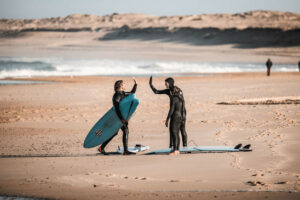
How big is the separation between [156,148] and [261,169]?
103 inches

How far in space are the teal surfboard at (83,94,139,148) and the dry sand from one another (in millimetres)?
260

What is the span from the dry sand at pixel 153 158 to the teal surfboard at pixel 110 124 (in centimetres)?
26

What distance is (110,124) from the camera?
29.9 feet

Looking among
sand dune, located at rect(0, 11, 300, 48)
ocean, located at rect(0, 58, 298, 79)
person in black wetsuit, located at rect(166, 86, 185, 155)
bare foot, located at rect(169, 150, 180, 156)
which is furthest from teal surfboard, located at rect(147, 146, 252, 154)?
sand dune, located at rect(0, 11, 300, 48)

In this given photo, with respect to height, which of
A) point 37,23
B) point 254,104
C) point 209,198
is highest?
point 37,23

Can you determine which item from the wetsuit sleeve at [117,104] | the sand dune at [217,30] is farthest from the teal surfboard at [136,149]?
the sand dune at [217,30]

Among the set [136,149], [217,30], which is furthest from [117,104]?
[217,30]

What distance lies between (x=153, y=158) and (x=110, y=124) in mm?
1123

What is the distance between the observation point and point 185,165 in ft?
25.7

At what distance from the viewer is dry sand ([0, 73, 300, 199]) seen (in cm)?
652

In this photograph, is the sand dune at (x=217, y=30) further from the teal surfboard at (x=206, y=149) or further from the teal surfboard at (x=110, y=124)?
the teal surfboard at (x=110, y=124)

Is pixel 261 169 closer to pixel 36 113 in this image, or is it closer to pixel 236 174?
Result: pixel 236 174

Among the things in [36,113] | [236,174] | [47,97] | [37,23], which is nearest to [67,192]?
[236,174]

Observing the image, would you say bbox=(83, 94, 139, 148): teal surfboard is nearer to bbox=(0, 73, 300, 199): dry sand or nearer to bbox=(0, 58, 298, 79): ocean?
bbox=(0, 73, 300, 199): dry sand
